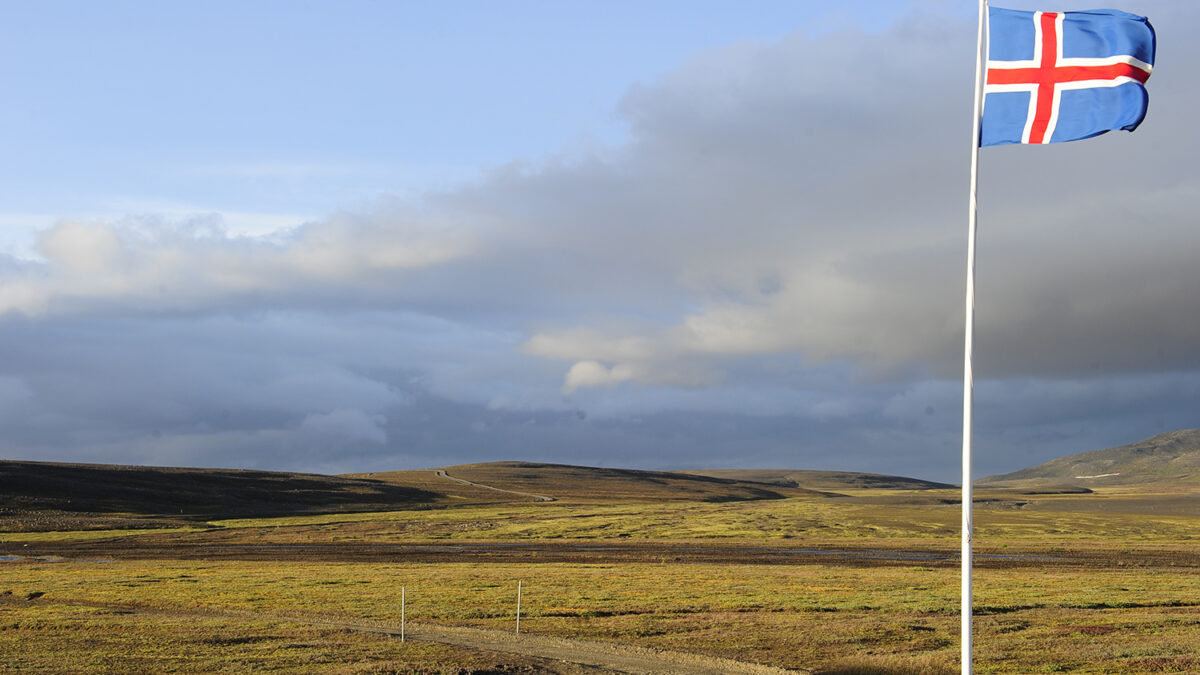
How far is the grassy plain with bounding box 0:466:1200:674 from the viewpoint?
2691 cm

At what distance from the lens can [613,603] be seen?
39688 millimetres

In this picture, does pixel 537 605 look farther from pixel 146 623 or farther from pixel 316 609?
pixel 146 623

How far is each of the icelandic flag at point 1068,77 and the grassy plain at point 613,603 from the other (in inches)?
610

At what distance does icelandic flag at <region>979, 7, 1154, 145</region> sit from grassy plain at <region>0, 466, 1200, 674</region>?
50.8 feet

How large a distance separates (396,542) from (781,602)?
164 feet

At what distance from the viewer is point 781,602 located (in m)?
39.7

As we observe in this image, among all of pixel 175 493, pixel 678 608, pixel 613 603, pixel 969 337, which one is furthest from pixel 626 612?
pixel 175 493

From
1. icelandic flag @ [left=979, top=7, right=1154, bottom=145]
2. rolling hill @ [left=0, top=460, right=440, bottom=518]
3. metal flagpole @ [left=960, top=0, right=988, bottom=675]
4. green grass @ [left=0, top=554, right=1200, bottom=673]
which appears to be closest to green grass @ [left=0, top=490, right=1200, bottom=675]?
green grass @ [left=0, top=554, right=1200, bottom=673]

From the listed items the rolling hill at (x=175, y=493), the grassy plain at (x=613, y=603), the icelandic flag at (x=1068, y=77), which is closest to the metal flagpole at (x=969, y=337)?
the icelandic flag at (x=1068, y=77)

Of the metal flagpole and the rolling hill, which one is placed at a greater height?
the metal flagpole

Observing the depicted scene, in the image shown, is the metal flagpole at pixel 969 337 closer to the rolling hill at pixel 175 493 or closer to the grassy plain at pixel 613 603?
the grassy plain at pixel 613 603

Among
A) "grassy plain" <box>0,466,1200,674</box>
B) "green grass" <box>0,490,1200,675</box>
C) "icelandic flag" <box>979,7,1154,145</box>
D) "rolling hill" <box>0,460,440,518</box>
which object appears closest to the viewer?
"icelandic flag" <box>979,7,1154,145</box>

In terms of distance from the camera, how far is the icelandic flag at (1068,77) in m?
14.9

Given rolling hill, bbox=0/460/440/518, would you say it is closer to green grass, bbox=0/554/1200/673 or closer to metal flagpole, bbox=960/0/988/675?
green grass, bbox=0/554/1200/673
